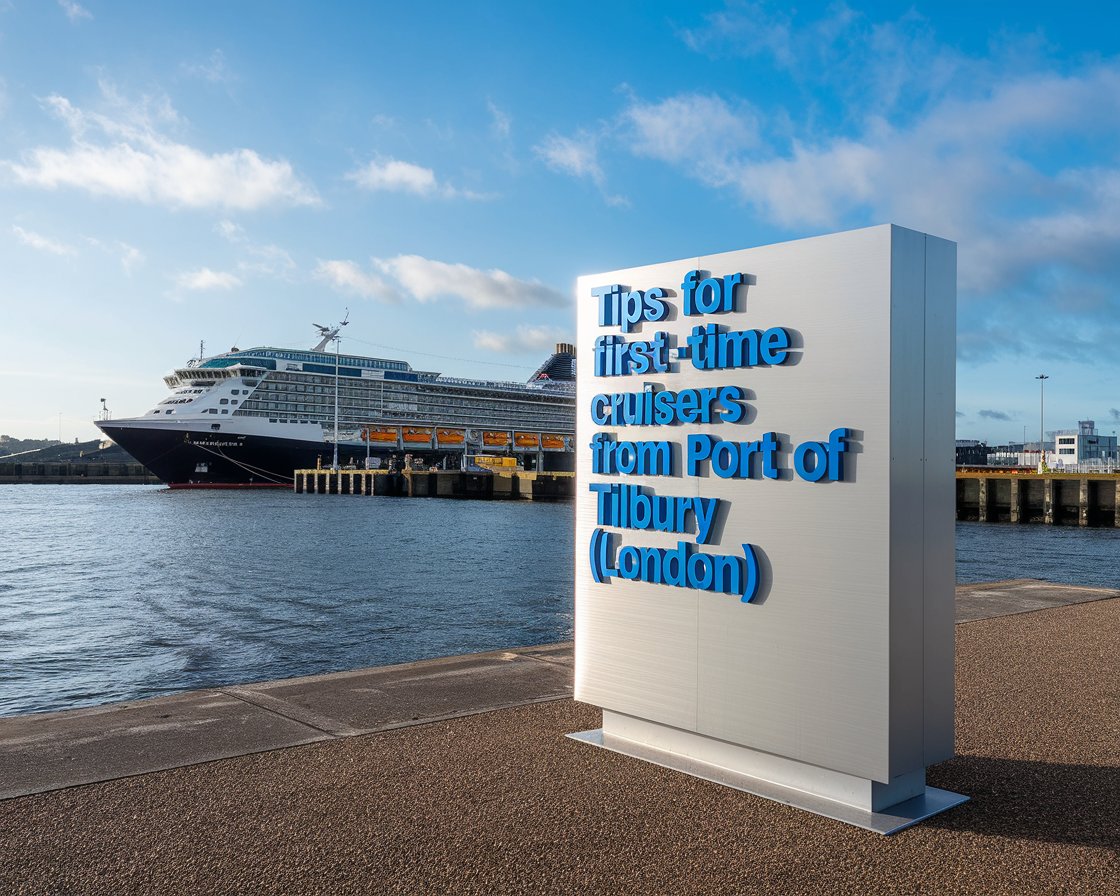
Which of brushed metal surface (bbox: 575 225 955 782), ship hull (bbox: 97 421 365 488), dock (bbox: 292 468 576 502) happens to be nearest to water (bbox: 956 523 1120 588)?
brushed metal surface (bbox: 575 225 955 782)

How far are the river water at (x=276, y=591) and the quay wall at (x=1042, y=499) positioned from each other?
10.6 ft

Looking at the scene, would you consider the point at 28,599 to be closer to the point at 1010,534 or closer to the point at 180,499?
the point at 1010,534

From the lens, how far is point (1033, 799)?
413cm

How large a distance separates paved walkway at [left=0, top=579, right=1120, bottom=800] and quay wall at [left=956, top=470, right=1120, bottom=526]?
39.6m

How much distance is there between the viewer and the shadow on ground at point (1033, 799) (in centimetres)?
377

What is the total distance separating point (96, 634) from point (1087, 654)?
12.5 meters

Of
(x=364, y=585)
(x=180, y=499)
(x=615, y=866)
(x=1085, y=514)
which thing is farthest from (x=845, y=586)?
(x=180, y=499)

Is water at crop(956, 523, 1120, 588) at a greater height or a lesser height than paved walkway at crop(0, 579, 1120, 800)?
lesser

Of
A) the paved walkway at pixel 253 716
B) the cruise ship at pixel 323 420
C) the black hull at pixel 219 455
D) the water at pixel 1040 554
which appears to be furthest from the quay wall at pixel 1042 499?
the cruise ship at pixel 323 420

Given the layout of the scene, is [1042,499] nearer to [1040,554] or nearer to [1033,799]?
[1040,554]

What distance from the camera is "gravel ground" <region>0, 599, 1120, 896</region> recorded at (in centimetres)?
328

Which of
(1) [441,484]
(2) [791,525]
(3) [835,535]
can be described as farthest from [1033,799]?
(1) [441,484]

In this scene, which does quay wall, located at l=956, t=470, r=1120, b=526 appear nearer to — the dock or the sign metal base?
the dock

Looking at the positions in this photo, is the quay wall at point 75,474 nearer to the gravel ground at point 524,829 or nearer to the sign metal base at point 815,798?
the gravel ground at point 524,829
